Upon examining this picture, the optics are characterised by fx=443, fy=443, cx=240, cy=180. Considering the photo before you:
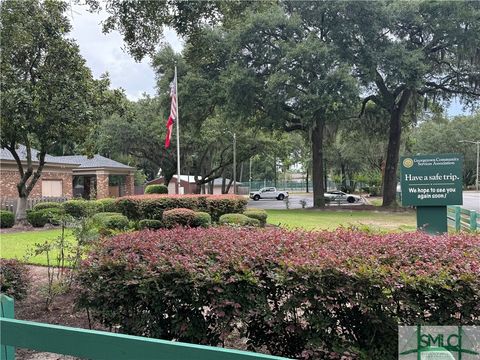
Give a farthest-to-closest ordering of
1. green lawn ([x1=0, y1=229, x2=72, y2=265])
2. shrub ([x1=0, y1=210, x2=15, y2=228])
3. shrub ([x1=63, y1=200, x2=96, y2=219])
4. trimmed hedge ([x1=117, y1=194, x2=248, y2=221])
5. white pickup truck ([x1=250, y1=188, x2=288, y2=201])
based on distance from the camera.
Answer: white pickup truck ([x1=250, y1=188, x2=288, y2=201])
shrub ([x1=63, y1=200, x2=96, y2=219])
shrub ([x1=0, y1=210, x2=15, y2=228])
trimmed hedge ([x1=117, y1=194, x2=248, y2=221])
green lawn ([x1=0, y1=229, x2=72, y2=265])

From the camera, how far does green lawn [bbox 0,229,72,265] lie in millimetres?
9543

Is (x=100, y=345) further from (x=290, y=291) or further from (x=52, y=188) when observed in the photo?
(x=52, y=188)

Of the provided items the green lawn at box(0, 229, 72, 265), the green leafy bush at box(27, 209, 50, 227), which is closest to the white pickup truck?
the green leafy bush at box(27, 209, 50, 227)

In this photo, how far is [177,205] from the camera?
15.4 meters

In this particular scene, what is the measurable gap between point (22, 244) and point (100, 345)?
12.2 m

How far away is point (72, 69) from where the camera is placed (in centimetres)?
961

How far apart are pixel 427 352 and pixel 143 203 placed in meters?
13.7

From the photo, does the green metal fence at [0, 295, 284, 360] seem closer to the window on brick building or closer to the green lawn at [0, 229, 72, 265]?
the green lawn at [0, 229, 72, 265]

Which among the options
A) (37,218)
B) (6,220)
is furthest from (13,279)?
(6,220)

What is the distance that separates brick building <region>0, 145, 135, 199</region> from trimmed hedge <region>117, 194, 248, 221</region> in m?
4.41

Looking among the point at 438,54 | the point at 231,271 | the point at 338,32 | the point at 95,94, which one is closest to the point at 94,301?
the point at 231,271

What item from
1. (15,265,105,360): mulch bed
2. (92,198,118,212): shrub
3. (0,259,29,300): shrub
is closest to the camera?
(15,265,105,360): mulch bed

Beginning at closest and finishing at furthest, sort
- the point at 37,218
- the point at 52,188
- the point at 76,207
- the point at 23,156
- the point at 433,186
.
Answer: the point at 433,186, the point at 37,218, the point at 76,207, the point at 23,156, the point at 52,188

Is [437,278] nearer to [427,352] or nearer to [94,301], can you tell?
[427,352]
